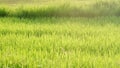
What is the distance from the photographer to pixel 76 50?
5539 millimetres

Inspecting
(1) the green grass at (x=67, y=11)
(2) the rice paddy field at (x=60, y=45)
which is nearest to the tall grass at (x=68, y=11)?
(1) the green grass at (x=67, y=11)

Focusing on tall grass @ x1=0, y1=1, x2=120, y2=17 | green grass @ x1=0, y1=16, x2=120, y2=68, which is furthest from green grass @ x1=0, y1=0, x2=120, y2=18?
green grass @ x1=0, y1=16, x2=120, y2=68

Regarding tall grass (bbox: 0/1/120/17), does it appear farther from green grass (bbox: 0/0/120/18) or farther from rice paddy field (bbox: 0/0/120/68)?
rice paddy field (bbox: 0/0/120/68)

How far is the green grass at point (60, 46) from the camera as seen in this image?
15.2 ft

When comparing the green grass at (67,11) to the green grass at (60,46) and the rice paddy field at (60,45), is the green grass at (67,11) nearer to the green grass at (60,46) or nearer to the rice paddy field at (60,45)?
the rice paddy field at (60,45)

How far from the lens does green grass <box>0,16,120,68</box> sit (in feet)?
15.2

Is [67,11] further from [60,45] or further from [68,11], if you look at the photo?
[60,45]

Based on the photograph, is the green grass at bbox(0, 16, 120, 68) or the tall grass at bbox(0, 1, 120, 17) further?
the tall grass at bbox(0, 1, 120, 17)

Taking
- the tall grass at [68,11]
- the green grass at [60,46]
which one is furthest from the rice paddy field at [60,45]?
the tall grass at [68,11]

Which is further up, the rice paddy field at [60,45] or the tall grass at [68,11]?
the rice paddy field at [60,45]

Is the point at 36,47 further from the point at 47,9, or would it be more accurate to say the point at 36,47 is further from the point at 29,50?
the point at 47,9

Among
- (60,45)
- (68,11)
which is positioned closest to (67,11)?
(68,11)

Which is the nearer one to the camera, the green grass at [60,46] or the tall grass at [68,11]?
the green grass at [60,46]

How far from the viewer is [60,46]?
5.76m
